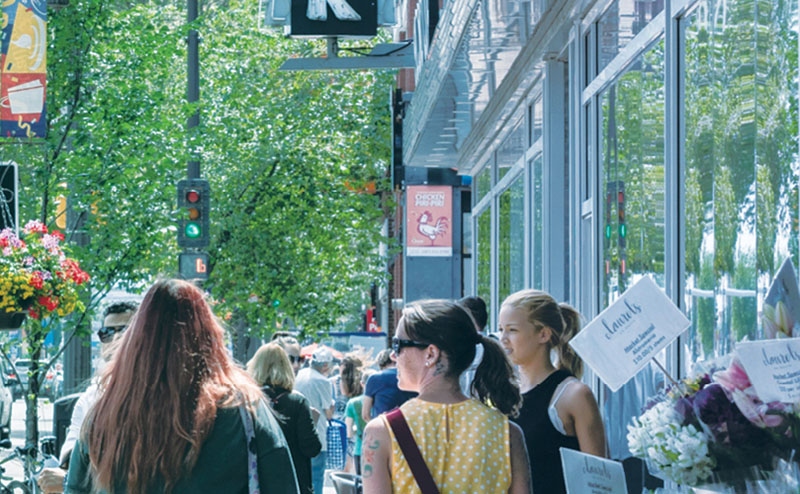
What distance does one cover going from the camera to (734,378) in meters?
2.91


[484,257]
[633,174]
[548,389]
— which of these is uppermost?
[633,174]

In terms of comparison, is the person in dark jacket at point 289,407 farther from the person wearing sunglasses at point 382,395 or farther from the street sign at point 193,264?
the street sign at point 193,264

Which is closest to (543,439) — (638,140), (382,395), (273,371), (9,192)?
(638,140)

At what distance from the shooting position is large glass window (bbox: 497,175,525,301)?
495 inches

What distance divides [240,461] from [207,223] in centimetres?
1395

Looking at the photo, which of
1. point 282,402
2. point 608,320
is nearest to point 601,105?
point 282,402

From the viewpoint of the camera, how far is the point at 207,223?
57.0 ft

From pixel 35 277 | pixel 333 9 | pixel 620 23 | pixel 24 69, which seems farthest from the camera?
pixel 333 9

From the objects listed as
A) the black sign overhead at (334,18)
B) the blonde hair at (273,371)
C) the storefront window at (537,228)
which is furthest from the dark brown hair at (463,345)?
the black sign overhead at (334,18)

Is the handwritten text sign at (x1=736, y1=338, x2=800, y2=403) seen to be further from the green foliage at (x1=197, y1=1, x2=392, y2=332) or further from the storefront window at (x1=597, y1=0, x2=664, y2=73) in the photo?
the green foliage at (x1=197, y1=1, x2=392, y2=332)

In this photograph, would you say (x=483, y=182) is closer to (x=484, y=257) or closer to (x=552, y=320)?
(x=484, y=257)

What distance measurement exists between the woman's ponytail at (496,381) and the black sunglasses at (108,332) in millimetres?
2460

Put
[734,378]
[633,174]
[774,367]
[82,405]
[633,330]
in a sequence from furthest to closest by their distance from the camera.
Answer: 1. [633,174]
2. [82,405]
3. [633,330]
4. [734,378]
5. [774,367]

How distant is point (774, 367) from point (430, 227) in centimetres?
2088
